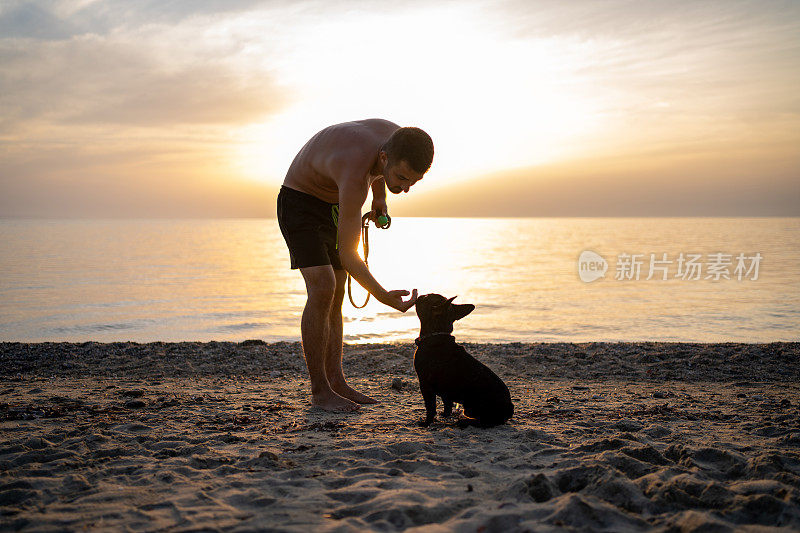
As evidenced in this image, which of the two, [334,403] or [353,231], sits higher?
[353,231]

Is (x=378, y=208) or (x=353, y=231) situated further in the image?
(x=378, y=208)

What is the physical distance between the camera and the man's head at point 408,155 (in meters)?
3.41

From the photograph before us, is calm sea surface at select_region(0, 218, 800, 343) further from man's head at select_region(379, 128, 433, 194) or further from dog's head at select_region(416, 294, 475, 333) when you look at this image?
man's head at select_region(379, 128, 433, 194)

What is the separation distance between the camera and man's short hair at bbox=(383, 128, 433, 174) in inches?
134

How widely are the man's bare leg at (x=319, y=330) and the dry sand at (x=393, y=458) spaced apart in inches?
7.9

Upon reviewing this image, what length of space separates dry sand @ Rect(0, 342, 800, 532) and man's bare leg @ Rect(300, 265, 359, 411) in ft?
0.66

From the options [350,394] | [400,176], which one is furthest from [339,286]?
[400,176]

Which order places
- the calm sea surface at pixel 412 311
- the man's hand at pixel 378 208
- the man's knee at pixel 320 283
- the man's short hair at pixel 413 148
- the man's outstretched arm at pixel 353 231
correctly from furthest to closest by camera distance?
the calm sea surface at pixel 412 311 → the man's hand at pixel 378 208 → the man's knee at pixel 320 283 → the man's outstretched arm at pixel 353 231 → the man's short hair at pixel 413 148

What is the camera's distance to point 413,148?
339 cm

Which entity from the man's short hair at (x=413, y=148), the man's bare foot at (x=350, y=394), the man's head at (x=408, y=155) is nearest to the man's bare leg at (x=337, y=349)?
the man's bare foot at (x=350, y=394)

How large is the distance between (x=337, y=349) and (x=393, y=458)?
174 centimetres

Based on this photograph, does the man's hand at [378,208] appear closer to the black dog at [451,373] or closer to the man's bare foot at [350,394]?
the black dog at [451,373]

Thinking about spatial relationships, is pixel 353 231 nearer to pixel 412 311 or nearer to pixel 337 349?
pixel 337 349

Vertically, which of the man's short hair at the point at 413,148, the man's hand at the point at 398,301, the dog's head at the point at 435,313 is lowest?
the dog's head at the point at 435,313
